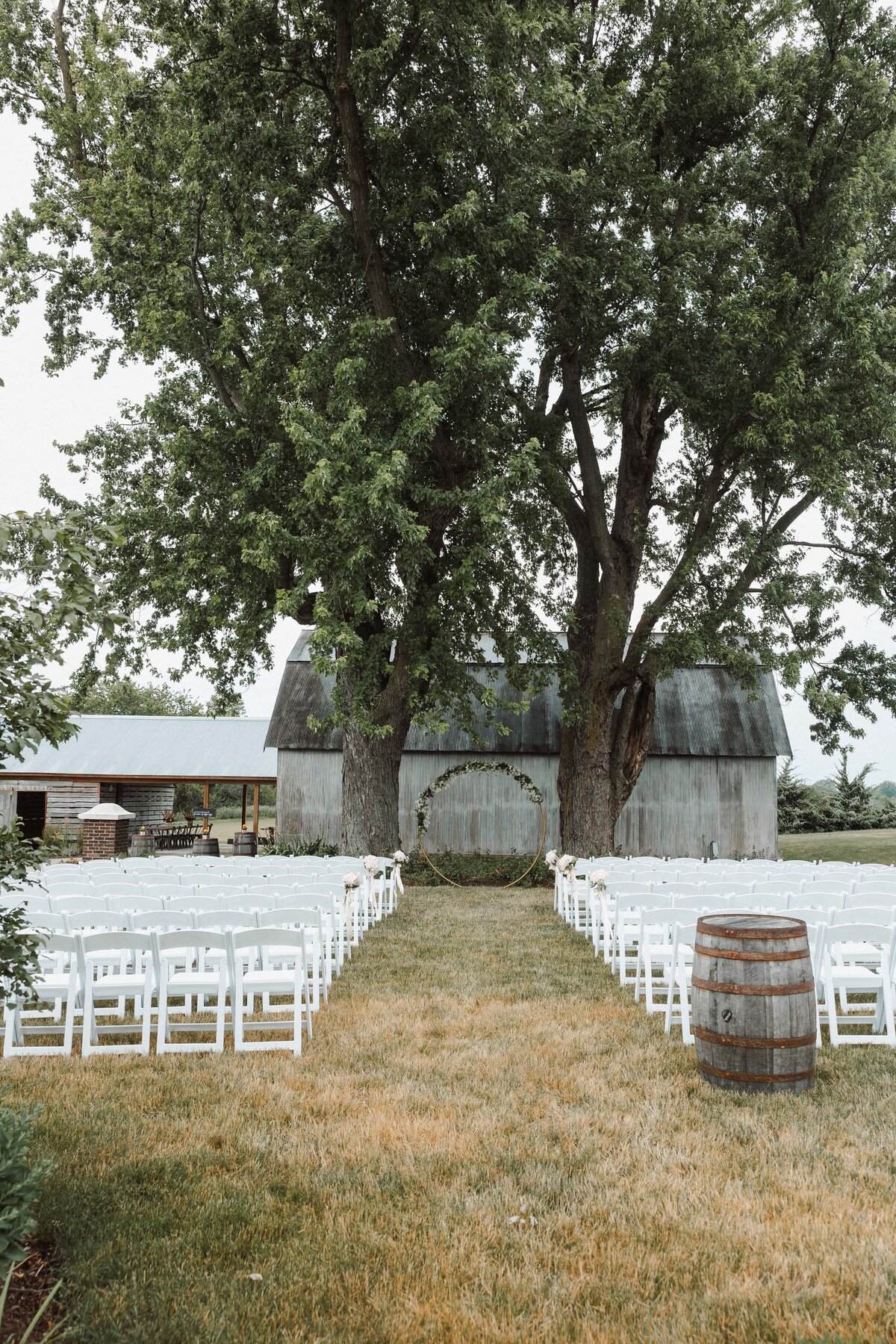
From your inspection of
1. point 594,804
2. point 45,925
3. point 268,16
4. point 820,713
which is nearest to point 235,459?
point 268,16

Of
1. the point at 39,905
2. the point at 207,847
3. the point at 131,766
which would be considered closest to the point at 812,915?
the point at 39,905

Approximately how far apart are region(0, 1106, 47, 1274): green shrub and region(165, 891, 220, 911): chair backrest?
233 inches

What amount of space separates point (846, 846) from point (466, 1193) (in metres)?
28.9

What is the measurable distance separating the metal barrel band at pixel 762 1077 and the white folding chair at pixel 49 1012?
170 inches

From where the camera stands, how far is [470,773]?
943 inches

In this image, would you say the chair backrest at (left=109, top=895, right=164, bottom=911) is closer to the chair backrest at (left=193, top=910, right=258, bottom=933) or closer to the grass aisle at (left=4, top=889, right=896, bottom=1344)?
the chair backrest at (left=193, top=910, right=258, bottom=933)

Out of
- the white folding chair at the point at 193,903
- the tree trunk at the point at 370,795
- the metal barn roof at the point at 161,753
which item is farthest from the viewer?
the metal barn roof at the point at 161,753

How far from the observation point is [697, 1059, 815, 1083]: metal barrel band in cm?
584

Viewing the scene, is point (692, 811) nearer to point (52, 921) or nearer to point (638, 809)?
point (638, 809)

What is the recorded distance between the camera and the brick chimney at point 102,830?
25859 millimetres

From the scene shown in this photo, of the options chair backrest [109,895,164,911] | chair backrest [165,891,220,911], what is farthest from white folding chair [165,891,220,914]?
chair backrest [109,895,164,911]

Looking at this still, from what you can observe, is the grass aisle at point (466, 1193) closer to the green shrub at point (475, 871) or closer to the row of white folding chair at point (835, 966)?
the row of white folding chair at point (835, 966)

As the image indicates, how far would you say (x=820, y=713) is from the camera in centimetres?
1998

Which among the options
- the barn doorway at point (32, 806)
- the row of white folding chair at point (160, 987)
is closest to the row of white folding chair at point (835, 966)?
the row of white folding chair at point (160, 987)
